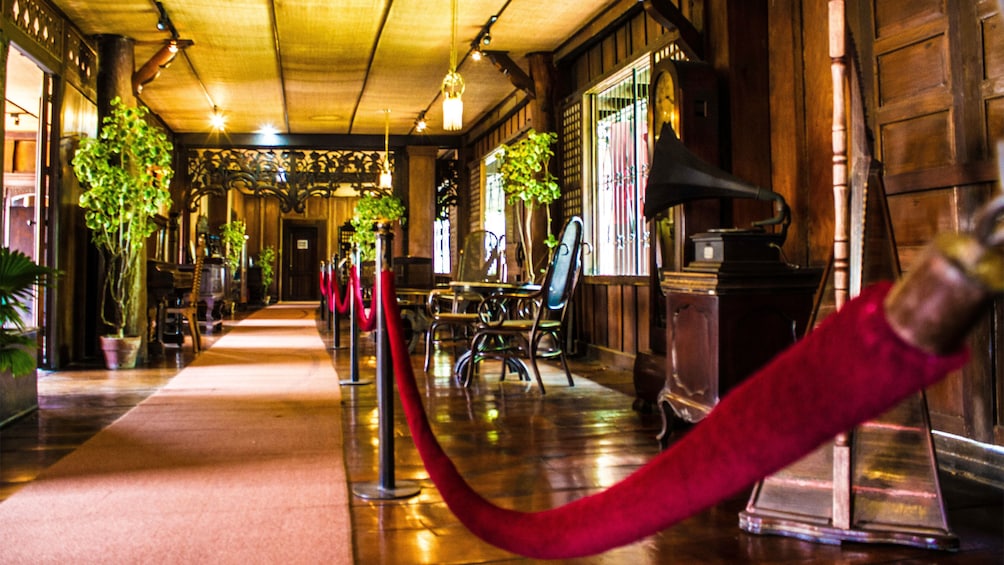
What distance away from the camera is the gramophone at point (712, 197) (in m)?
2.93

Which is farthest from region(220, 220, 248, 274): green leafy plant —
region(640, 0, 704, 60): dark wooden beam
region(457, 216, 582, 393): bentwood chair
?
region(640, 0, 704, 60): dark wooden beam

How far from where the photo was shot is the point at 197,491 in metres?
2.50

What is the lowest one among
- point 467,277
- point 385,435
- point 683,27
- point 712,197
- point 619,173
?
point 385,435

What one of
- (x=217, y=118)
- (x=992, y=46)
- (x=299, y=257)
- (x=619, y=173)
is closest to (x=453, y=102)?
(x=619, y=173)

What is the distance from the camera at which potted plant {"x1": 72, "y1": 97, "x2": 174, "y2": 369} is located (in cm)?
593

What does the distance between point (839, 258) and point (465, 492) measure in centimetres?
137

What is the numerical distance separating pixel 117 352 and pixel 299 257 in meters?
15.6

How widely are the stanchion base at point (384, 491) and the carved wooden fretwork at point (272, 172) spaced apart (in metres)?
9.50

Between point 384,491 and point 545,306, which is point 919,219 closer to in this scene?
point 384,491

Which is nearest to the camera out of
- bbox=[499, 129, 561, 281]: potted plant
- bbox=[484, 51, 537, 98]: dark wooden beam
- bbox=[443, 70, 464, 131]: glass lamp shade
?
bbox=[443, 70, 464, 131]: glass lamp shade

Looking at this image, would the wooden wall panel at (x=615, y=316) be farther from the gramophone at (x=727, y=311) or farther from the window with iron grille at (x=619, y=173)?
the gramophone at (x=727, y=311)

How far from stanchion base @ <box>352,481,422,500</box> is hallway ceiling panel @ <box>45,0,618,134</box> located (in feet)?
14.4

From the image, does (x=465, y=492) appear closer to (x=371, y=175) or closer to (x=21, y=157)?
(x=21, y=157)

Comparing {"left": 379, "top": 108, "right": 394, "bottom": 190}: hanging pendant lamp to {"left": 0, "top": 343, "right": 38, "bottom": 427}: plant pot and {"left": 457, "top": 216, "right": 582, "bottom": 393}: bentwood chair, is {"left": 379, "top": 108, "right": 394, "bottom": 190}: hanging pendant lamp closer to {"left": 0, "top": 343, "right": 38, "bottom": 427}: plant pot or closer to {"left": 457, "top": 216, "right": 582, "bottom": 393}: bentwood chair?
{"left": 457, "top": 216, "right": 582, "bottom": 393}: bentwood chair
